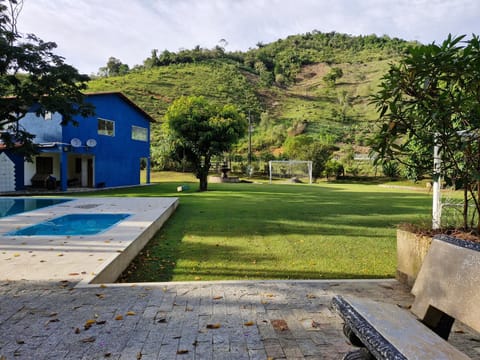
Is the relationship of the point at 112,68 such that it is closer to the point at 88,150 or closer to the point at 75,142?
the point at 88,150

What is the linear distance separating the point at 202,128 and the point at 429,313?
1637cm

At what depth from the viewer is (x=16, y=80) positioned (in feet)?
43.1

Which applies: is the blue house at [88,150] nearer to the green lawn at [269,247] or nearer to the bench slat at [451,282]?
the green lawn at [269,247]

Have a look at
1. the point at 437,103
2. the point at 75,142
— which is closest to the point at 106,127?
the point at 75,142

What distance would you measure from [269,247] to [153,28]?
1492cm

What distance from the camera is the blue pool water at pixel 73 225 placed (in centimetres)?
691

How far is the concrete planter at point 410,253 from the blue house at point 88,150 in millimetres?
16935

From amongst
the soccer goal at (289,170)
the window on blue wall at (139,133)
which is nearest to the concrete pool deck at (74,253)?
the window on blue wall at (139,133)

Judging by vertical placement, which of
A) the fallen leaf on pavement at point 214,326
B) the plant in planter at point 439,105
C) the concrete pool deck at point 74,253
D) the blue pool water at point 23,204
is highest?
the plant in planter at point 439,105

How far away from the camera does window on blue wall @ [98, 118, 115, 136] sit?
20266 millimetres

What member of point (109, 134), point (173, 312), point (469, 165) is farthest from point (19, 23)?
point (469, 165)

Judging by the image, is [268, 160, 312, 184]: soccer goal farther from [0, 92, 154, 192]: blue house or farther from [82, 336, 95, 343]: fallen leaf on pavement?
[82, 336, 95, 343]: fallen leaf on pavement

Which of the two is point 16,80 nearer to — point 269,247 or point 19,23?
point 19,23

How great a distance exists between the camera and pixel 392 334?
5.51 feet
